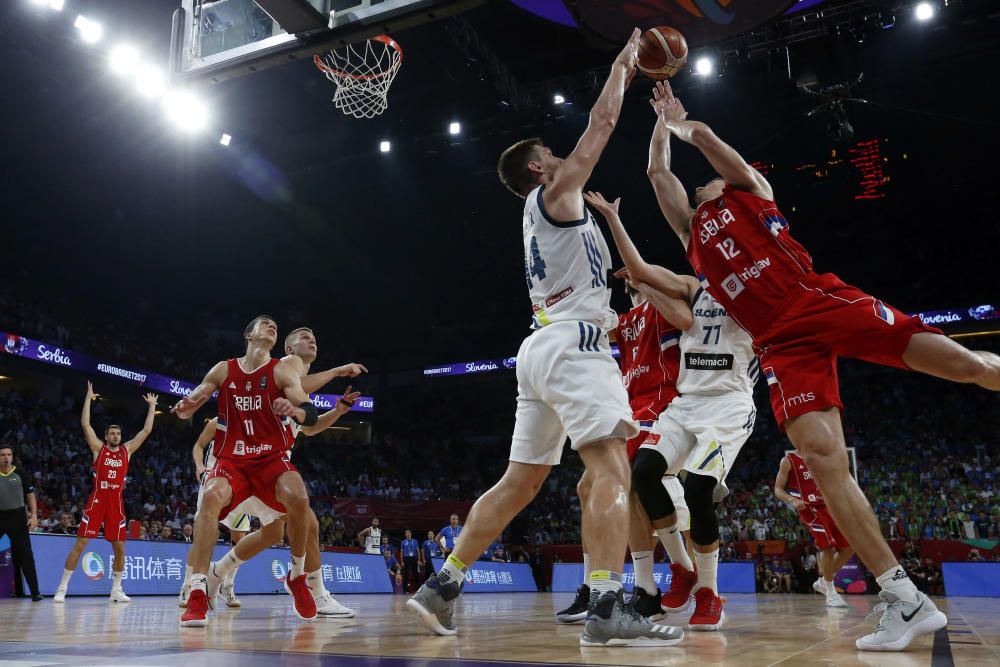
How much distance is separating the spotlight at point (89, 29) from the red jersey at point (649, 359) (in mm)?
13643

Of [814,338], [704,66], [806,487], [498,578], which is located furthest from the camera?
[498,578]

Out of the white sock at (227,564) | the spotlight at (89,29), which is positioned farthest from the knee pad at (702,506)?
the spotlight at (89,29)

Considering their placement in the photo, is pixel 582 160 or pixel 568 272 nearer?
pixel 582 160

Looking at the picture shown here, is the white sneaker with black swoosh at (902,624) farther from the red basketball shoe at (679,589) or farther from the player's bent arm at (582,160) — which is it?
the player's bent arm at (582,160)

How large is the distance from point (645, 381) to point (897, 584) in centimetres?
232

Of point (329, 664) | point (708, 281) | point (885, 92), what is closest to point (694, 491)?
point (708, 281)

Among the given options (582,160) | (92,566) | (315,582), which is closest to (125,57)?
(92,566)

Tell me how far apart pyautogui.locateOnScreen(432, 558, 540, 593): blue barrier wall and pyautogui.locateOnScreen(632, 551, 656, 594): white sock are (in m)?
9.89

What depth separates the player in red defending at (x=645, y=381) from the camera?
4.32 m

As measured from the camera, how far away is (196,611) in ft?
14.3

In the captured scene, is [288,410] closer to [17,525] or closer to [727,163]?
[727,163]

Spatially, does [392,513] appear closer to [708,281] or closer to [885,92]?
[885,92]

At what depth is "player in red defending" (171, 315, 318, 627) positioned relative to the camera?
16.6 feet

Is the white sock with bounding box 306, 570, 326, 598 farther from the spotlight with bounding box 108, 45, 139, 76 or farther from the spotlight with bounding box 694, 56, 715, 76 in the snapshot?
the spotlight with bounding box 108, 45, 139, 76
